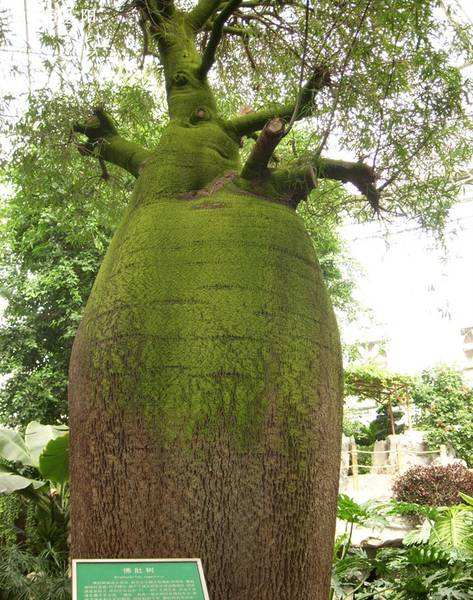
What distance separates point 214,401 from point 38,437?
13.8 ft

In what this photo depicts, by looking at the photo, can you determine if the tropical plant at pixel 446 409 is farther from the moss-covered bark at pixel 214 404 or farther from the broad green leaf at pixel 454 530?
A: the moss-covered bark at pixel 214 404

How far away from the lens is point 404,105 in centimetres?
343

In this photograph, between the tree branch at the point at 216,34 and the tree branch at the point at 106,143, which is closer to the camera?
the tree branch at the point at 216,34

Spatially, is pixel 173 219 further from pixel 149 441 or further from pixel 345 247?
pixel 345 247

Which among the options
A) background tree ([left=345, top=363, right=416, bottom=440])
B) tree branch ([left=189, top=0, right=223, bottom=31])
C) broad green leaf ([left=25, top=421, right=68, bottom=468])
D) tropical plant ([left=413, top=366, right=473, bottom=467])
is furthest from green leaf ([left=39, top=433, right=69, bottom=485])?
tropical plant ([left=413, top=366, right=473, bottom=467])

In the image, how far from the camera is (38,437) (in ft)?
19.4

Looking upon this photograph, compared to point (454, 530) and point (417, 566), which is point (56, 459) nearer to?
point (417, 566)

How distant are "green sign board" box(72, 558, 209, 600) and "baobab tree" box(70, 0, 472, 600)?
14.8 inches

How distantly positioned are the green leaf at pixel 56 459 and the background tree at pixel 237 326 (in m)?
2.21

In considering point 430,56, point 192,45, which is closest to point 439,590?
point 430,56

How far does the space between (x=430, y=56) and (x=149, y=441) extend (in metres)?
2.43

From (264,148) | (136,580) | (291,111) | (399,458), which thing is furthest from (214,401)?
(399,458)

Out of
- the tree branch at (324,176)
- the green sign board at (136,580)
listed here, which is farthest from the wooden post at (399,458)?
the green sign board at (136,580)

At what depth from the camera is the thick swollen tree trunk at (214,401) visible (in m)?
2.09
